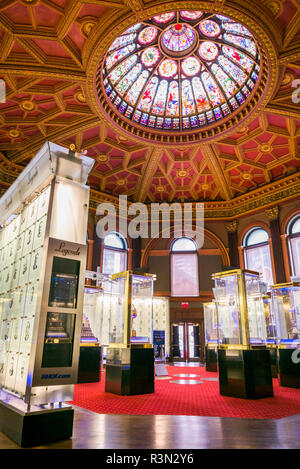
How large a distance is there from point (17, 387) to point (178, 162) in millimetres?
14528

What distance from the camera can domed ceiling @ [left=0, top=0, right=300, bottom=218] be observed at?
31.1 ft

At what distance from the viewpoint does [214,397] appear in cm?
644

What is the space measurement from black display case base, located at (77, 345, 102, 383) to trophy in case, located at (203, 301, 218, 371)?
405 centimetres

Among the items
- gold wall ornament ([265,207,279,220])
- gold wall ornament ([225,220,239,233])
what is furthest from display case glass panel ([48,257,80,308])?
gold wall ornament ([225,220,239,233])

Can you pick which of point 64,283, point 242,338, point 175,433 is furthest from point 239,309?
point 64,283

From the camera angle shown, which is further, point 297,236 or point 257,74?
point 297,236

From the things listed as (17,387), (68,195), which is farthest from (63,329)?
(68,195)

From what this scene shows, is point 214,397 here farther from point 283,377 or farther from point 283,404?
point 283,377

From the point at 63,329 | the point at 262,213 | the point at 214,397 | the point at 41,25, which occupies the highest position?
the point at 41,25

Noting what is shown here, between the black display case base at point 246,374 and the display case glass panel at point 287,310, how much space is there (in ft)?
6.70

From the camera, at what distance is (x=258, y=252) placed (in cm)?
1670

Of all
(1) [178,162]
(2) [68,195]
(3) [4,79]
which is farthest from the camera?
(1) [178,162]

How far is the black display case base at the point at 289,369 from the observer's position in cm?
801

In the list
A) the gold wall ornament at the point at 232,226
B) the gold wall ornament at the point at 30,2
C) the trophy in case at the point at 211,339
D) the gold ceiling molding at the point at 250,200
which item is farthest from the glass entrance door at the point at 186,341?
the gold wall ornament at the point at 30,2
